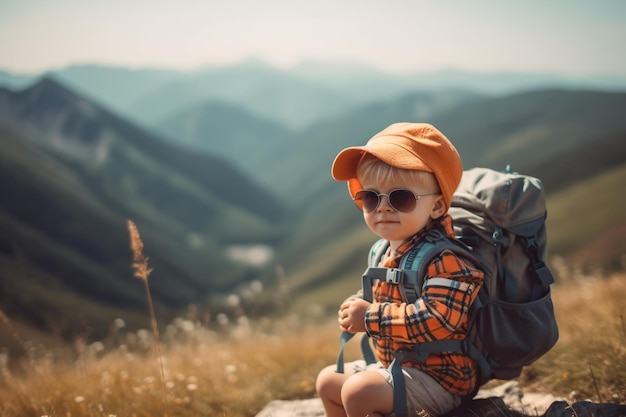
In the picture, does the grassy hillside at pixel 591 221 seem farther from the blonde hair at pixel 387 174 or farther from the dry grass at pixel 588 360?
the blonde hair at pixel 387 174

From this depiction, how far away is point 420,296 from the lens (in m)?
3.34

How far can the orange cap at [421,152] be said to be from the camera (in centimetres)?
331

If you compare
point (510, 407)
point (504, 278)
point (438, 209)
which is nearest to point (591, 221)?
point (510, 407)

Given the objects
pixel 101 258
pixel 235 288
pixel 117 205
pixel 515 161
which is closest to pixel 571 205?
pixel 515 161

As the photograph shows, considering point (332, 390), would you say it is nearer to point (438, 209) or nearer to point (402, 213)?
point (402, 213)

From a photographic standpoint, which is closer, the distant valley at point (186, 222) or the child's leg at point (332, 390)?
the child's leg at point (332, 390)

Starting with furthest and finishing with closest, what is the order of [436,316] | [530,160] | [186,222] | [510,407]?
1. [186,222]
2. [530,160]
3. [510,407]
4. [436,316]

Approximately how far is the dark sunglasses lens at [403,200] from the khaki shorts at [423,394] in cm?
104

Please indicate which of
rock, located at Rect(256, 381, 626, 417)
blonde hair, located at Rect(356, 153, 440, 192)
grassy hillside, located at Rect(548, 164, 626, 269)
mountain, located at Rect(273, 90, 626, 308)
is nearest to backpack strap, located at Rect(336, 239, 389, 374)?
blonde hair, located at Rect(356, 153, 440, 192)

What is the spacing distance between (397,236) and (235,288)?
125 metres

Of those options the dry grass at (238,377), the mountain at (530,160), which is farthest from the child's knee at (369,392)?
the mountain at (530,160)

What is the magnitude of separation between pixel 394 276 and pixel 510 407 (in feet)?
5.12

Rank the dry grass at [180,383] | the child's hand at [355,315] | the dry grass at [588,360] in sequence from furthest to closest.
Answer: the dry grass at [180,383] < the dry grass at [588,360] < the child's hand at [355,315]

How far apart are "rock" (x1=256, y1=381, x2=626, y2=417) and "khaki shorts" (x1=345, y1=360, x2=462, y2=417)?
0.96ft
